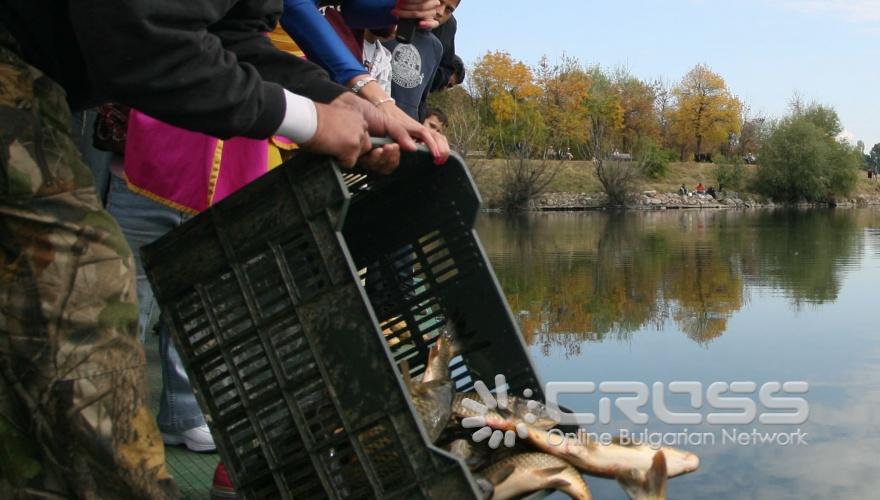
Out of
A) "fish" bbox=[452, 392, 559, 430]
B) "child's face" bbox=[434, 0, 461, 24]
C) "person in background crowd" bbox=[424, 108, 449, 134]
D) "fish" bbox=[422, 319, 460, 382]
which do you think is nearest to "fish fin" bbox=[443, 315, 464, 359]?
"fish" bbox=[422, 319, 460, 382]

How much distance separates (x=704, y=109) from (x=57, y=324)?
3093 inches

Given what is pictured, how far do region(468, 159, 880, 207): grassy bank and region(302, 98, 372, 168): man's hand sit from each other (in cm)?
4137

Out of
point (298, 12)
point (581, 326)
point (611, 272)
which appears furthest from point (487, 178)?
point (298, 12)

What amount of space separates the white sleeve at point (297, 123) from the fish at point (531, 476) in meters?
0.86

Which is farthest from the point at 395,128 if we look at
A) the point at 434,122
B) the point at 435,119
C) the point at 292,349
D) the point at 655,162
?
the point at 655,162

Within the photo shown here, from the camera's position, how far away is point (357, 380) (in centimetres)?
172

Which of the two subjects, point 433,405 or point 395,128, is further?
point 433,405

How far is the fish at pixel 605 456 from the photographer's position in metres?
2.24

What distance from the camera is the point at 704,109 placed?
7631 cm

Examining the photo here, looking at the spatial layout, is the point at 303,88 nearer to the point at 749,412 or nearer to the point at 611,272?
the point at 749,412

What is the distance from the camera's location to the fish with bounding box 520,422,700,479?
2240 mm

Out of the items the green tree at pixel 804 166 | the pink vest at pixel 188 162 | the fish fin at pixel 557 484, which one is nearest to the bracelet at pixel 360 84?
the pink vest at pixel 188 162

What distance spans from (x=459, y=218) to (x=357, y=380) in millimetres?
735

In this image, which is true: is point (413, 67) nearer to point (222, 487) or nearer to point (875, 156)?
point (222, 487)
